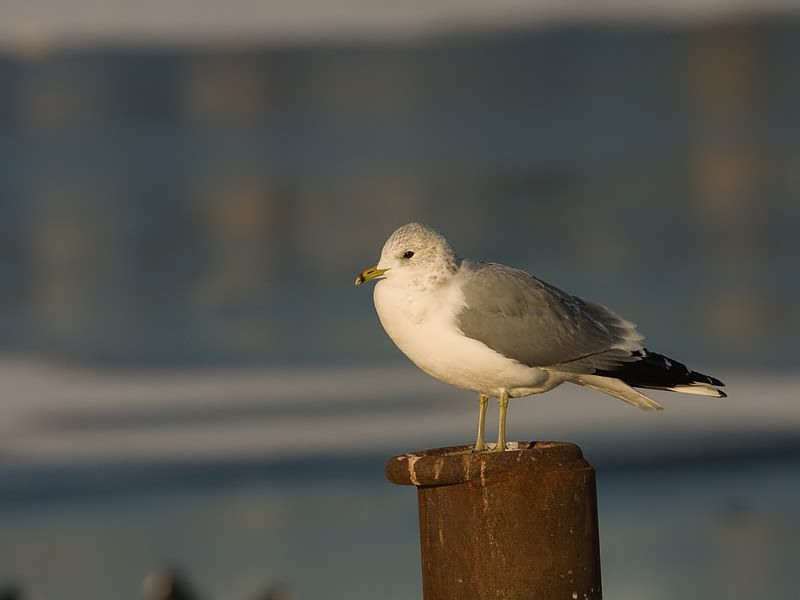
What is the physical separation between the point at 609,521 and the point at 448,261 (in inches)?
631

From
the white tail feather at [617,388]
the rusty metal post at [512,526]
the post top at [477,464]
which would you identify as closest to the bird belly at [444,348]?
the white tail feather at [617,388]

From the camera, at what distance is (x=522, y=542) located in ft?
21.8

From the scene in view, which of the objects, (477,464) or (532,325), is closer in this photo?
(477,464)

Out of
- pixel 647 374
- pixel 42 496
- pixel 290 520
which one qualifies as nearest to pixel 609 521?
pixel 290 520

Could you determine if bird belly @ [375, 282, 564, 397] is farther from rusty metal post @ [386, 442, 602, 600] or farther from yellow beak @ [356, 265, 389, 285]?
rusty metal post @ [386, 442, 602, 600]

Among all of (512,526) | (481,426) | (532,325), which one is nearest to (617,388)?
(532,325)

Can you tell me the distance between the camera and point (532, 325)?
778 centimetres

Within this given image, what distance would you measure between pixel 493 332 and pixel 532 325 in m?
0.20

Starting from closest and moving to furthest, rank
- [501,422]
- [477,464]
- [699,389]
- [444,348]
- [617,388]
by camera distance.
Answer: [477,464], [444,348], [501,422], [699,389], [617,388]

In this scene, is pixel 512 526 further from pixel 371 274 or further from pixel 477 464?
pixel 371 274

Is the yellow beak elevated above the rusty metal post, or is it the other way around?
the yellow beak

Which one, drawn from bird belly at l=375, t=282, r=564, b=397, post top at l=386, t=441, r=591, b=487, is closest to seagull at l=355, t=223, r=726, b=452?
bird belly at l=375, t=282, r=564, b=397

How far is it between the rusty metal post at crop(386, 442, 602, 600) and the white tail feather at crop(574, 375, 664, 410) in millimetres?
1338

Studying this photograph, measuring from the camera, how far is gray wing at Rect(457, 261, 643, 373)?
7.70m
